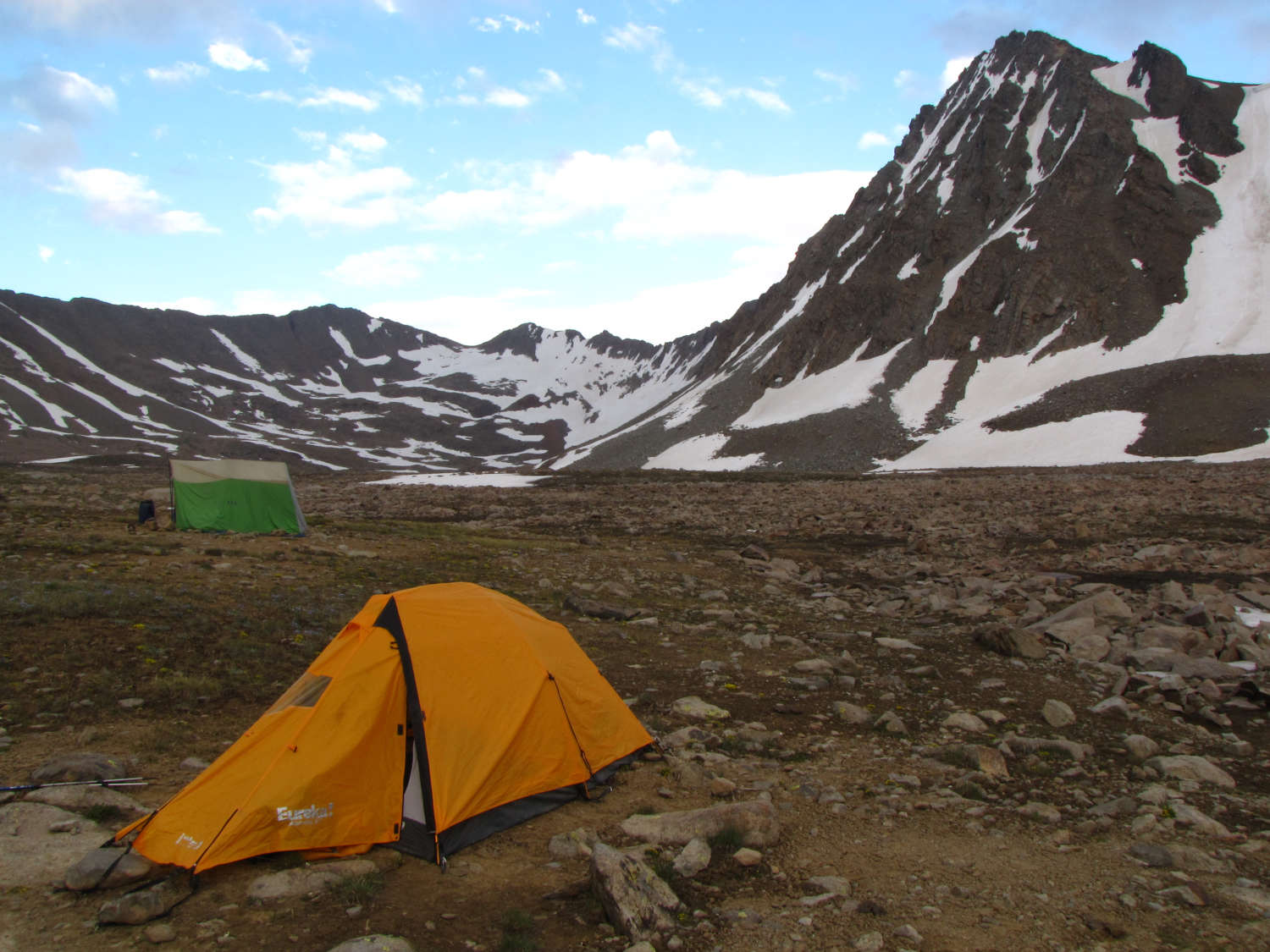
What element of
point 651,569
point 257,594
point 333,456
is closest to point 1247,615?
point 651,569

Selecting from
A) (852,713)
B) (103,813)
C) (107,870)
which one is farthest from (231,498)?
(852,713)

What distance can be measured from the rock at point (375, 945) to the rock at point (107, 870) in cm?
160

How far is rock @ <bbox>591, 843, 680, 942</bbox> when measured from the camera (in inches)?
182

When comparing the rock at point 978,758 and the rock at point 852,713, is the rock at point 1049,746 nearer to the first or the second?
the rock at point 978,758

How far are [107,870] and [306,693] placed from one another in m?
1.67

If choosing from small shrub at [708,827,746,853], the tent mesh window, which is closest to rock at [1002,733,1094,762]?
small shrub at [708,827,746,853]

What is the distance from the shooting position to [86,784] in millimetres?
6012

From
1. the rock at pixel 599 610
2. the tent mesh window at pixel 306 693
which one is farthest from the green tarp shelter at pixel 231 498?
the tent mesh window at pixel 306 693

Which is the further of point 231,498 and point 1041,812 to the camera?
point 231,498

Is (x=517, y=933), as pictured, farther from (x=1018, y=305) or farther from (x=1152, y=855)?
(x=1018, y=305)

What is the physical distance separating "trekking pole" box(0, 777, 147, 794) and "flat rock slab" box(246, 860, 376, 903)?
196 centimetres

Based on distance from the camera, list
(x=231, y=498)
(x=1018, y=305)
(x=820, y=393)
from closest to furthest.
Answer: (x=231, y=498), (x=1018, y=305), (x=820, y=393)

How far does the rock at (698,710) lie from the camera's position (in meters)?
8.52

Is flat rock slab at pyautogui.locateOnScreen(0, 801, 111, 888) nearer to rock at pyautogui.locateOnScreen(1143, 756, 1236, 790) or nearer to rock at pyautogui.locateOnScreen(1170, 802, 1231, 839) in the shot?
rock at pyautogui.locateOnScreen(1170, 802, 1231, 839)
